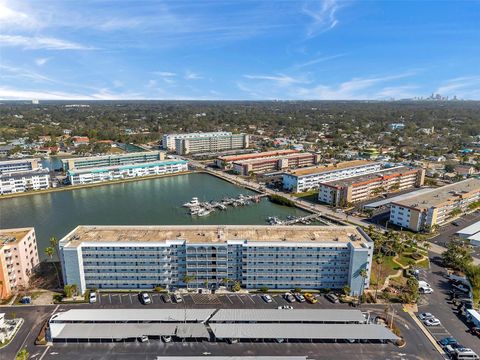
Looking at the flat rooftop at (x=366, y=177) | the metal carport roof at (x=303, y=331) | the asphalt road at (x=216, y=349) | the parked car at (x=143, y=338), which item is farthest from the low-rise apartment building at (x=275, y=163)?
the parked car at (x=143, y=338)

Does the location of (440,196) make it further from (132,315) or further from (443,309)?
(132,315)

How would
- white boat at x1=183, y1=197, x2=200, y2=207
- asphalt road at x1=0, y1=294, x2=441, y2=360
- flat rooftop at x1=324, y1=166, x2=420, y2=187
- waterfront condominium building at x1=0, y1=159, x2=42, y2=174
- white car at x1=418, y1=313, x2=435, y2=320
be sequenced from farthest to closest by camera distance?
waterfront condominium building at x1=0, y1=159, x2=42, y2=174 < flat rooftop at x1=324, y1=166, x2=420, y2=187 < white boat at x1=183, y1=197, x2=200, y2=207 < white car at x1=418, y1=313, x2=435, y2=320 < asphalt road at x1=0, y1=294, x2=441, y2=360

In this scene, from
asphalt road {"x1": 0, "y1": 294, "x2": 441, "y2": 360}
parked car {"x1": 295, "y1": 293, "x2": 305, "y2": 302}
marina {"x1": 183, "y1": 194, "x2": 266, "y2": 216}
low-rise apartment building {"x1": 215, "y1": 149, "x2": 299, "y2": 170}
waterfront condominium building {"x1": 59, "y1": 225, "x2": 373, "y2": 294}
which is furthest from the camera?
low-rise apartment building {"x1": 215, "y1": 149, "x2": 299, "y2": 170}

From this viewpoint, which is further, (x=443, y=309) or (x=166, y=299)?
(x=166, y=299)

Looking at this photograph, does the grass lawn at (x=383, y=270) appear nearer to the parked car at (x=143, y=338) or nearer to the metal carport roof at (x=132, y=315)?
the metal carport roof at (x=132, y=315)

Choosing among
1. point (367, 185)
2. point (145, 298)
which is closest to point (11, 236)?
point (145, 298)

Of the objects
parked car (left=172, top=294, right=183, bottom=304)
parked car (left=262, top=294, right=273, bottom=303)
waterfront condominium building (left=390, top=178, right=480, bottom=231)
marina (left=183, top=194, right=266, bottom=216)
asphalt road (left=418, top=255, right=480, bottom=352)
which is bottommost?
asphalt road (left=418, top=255, right=480, bottom=352)

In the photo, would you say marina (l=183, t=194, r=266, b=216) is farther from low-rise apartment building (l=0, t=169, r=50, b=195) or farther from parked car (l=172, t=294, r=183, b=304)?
low-rise apartment building (l=0, t=169, r=50, b=195)

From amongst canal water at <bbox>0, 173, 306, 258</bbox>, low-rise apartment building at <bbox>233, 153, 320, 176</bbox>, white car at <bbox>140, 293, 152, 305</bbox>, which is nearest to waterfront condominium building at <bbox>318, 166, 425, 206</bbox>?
canal water at <bbox>0, 173, 306, 258</bbox>
